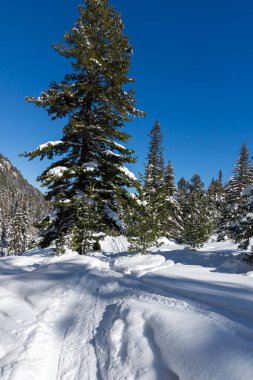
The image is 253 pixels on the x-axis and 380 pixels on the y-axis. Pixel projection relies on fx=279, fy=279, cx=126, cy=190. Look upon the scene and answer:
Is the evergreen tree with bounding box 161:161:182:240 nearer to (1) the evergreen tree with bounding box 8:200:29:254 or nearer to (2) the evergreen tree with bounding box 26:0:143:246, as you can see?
(2) the evergreen tree with bounding box 26:0:143:246

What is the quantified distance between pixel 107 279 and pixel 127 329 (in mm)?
2902

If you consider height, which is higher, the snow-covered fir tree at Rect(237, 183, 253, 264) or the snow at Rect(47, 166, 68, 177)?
the snow at Rect(47, 166, 68, 177)

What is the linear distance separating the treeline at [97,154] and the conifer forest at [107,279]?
6 cm

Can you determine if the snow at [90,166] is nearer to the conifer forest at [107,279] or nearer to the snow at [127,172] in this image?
the conifer forest at [107,279]

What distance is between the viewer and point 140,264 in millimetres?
8688

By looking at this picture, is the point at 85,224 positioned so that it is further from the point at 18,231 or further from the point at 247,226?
the point at 18,231

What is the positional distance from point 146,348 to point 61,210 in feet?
34.2

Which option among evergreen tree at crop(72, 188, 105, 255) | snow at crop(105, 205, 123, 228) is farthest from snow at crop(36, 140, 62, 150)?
snow at crop(105, 205, 123, 228)

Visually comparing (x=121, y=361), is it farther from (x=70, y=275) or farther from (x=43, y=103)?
(x=43, y=103)

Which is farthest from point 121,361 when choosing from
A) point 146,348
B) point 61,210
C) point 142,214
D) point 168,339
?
point 61,210

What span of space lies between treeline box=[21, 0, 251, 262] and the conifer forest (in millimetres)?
55

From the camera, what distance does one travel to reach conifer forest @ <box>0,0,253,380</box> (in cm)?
298

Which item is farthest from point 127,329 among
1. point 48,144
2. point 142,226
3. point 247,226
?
point 48,144

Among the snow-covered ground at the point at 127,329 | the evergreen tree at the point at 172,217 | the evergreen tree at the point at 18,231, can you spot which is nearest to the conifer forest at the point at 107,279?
the snow-covered ground at the point at 127,329
